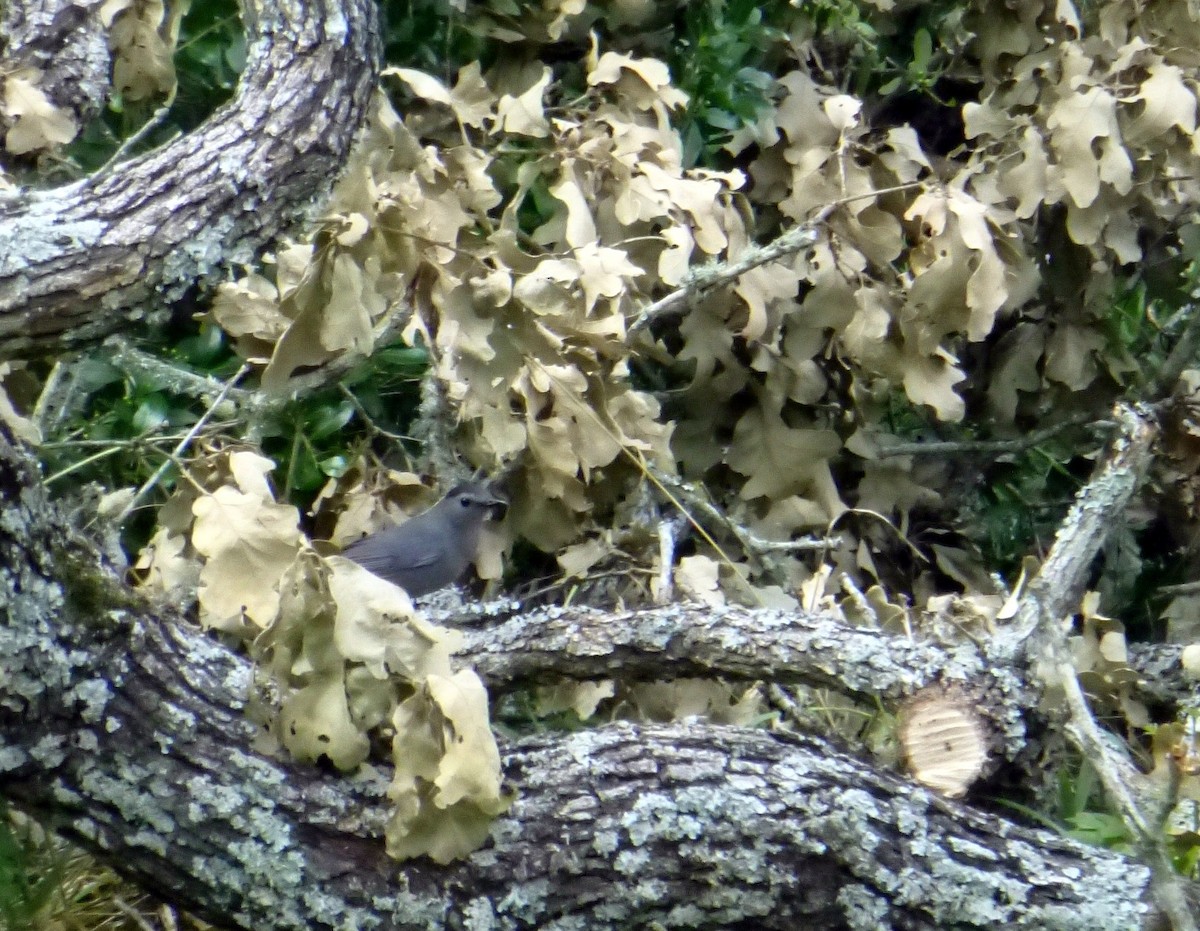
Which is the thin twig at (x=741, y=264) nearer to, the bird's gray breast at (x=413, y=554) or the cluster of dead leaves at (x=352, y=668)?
the bird's gray breast at (x=413, y=554)

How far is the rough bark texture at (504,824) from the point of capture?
2174 millimetres

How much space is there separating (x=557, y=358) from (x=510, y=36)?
5.07 feet

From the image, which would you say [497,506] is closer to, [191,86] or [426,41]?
[426,41]

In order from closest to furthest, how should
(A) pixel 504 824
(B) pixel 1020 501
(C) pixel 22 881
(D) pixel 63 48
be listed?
(A) pixel 504 824 → (C) pixel 22 881 → (D) pixel 63 48 → (B) pixel 1020 501

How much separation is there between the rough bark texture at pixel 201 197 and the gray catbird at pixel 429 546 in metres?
1.28

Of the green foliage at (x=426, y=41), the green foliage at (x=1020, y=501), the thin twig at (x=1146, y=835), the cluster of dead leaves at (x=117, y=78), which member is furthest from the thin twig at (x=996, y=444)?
the cluster of dead leaves at (x=117, y=78)

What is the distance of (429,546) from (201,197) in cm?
180

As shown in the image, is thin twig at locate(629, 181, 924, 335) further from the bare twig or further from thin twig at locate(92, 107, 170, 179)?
thin twig at locate(92, 107, 170, 179)

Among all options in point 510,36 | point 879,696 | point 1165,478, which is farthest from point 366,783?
point 1165,478

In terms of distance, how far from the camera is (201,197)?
254 centimetres

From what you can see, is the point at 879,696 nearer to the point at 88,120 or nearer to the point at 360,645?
the point at 360,645

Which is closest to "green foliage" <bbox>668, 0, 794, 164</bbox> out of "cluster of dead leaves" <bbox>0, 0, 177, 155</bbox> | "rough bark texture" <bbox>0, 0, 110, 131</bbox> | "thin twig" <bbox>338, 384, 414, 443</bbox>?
"thin twig" <bbox>338, 384, 414, 443</bbox>

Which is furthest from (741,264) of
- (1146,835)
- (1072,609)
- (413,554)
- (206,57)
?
Result: (206,57)

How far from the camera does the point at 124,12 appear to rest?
12.1 ft
